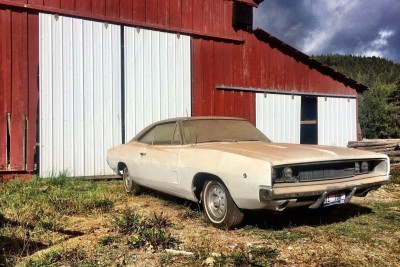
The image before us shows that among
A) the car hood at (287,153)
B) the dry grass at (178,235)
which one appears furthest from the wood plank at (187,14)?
the car hood at (287,153)

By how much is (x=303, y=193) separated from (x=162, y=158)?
7.06ft

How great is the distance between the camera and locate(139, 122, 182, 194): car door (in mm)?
5090

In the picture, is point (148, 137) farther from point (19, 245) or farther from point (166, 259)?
point (166, 259)

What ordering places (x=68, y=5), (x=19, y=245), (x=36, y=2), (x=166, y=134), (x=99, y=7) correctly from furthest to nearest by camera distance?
(x=99, y=7) → (x=68, y=5) → (x=36, y=2) → (x=166, y=134) → (x=19, y=245)

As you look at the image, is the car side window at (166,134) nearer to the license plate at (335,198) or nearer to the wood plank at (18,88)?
the license plate at (335,198)

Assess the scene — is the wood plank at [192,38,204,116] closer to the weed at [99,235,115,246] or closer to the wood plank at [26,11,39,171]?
the wood plank at [26,11,39,171]

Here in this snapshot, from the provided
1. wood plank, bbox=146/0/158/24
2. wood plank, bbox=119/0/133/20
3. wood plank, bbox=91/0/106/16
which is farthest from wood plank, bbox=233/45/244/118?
wood plank, bbox=91/0/106/16

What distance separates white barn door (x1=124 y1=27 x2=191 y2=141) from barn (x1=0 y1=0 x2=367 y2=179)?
0.09 ft

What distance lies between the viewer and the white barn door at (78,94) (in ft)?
28.0

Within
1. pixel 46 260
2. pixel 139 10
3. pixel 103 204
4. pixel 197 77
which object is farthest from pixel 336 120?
pixel 46 260

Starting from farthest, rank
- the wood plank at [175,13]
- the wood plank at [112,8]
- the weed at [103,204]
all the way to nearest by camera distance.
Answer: the wood plank at [175,13] → the wood plank at [112,8] → the weed at [103,204]

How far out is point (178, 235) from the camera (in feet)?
13.7

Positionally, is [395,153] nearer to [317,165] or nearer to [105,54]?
[317,165]

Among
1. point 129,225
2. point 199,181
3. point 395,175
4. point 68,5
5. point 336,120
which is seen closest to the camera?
point 129,225
